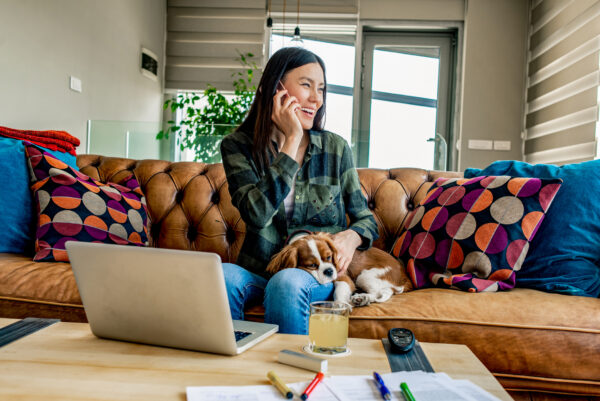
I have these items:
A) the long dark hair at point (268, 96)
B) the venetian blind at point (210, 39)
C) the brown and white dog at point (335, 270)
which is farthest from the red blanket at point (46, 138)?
the venetian blind at point (210, 39)

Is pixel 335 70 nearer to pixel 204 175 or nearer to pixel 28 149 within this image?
pixel 204 175

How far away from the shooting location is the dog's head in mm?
1396

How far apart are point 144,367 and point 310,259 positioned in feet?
2.27

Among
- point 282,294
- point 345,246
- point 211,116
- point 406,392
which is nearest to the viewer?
point 406,392

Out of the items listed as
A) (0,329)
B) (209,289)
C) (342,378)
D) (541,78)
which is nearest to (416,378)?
(342,378)

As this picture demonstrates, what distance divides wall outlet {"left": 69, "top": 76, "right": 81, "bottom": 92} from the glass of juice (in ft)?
11.3

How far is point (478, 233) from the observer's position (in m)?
1.49

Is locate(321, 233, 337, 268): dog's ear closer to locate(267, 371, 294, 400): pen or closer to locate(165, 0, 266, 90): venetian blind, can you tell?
locate(267, 371, 294, 400): pen

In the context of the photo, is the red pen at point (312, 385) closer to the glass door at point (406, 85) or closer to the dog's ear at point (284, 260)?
the dog's ear at point (284, 260)

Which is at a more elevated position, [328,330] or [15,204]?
[15,204]

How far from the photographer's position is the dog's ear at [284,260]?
4.57ft

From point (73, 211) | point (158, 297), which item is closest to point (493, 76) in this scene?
point (73, 211)

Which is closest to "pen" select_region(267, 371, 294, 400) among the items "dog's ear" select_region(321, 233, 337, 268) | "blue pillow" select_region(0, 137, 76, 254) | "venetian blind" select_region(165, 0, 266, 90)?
"dog's ear" select_region(321, 233, 337, 268)

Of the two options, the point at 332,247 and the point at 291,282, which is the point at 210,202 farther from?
the point at 291,282
